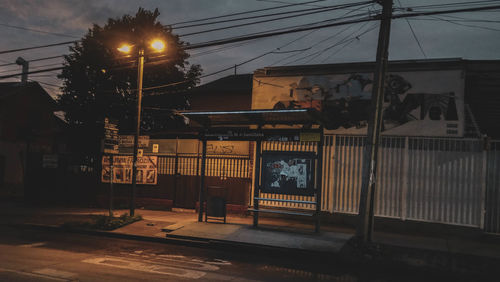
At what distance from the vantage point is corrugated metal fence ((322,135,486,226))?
1147 cm

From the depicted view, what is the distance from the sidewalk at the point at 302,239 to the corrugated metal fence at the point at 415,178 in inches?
34.4

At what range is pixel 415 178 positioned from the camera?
12.2 m

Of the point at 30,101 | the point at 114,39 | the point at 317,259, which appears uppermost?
the point at 114,39

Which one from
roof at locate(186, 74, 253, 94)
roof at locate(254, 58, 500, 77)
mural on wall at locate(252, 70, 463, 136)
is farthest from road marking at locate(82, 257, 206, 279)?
roof at locate(186, 74, 253, 94)

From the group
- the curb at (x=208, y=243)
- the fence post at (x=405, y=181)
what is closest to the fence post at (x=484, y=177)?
the fence post at (x=405, y=181)

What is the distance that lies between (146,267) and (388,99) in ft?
29.9

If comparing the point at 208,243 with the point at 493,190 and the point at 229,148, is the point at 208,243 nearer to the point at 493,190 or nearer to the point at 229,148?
the point at 229,148

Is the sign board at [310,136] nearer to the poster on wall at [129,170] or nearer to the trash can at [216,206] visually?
the trash can at [216,206]

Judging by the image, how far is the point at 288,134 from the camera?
11.4 meters

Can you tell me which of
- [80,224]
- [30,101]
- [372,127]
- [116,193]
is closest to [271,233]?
[372,127]

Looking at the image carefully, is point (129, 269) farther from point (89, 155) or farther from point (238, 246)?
point (89, 155)

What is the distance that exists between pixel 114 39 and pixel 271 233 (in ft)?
63.3

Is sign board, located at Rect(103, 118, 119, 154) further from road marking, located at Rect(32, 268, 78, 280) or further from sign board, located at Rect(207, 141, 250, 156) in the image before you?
road marking, located at Rect(32, 268, 78, 280)

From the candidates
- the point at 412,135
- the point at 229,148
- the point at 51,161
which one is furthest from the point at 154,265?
the point at 51,161
